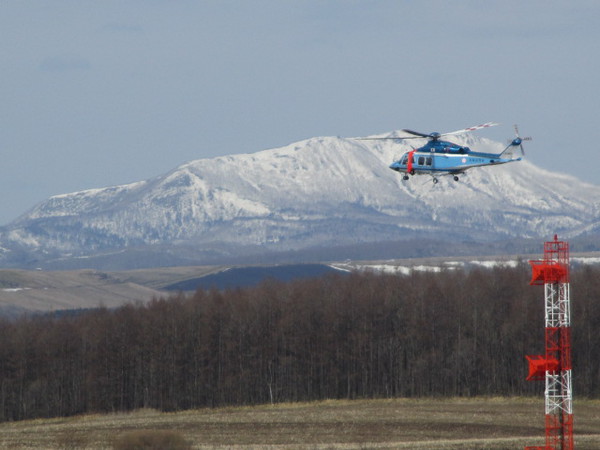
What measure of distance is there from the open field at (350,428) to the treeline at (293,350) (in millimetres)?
18403

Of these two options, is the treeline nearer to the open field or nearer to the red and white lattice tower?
the open field

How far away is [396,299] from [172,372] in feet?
86.3

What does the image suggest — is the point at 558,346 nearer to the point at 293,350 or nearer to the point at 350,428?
the point at 350,428

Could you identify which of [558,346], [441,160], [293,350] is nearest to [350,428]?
[441,160]

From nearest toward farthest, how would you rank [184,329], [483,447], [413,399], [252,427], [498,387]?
[483,447] → [252,427] → [413,399] → [498,387] → [184,329]

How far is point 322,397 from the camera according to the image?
126250 millimetres

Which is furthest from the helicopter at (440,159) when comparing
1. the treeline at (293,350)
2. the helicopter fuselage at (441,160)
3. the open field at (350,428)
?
the treeline at (293,350)

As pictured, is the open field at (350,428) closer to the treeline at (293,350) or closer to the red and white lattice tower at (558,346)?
the red and white lattice tower at (558,346)

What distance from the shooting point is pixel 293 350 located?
130875 mm

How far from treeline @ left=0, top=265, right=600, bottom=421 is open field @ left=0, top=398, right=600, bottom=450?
1840cm

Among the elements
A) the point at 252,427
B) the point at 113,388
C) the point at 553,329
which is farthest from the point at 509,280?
the point at 553,329

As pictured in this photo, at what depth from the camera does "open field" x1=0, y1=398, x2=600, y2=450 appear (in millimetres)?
73250

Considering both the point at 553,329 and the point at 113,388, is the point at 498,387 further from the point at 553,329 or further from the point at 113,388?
the point at 553,329

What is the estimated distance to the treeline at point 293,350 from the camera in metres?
125
